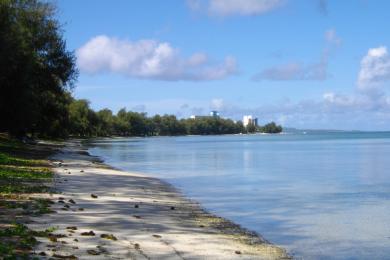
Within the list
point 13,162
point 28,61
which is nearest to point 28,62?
point 28,61

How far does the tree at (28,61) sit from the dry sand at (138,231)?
15.3 metres

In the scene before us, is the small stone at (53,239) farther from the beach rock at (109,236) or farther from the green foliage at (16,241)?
the beach rock at (109,236)

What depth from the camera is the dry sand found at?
11.7 metres

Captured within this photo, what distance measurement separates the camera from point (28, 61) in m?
42.2

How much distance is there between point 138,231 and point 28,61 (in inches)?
1213

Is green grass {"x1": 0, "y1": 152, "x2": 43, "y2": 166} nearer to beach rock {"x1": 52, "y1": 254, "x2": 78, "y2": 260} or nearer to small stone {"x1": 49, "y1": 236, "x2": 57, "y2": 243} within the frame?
small stone {"x1": 49, "y1": 236, "x2": 57, "y2": 243}

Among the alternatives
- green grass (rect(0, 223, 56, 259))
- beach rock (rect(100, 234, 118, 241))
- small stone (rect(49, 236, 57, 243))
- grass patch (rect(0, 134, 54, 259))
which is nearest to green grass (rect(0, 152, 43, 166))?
grass patch (rect(0, 134, 54, 259))

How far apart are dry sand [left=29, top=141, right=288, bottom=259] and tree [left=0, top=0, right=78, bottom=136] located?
50.1ft

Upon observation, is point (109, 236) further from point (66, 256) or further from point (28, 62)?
point (28, 62)

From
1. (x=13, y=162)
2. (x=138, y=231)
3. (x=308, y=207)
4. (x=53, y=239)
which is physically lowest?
(x=308, y=207)

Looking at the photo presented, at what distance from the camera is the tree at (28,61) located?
3525cm

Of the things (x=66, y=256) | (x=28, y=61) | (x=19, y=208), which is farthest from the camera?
(x=28, y=61)

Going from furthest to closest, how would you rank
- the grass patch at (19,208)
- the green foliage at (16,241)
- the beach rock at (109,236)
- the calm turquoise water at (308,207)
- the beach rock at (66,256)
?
the calm turquoise water at (308,207) < the beach rock at (109,236) < the grass patch at (19,208) < the beach rock at (66,256) < the green foliage at (16,241)

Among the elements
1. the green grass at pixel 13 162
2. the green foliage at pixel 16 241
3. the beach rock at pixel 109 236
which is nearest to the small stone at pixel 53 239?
the green foliage at pixel 16 241
